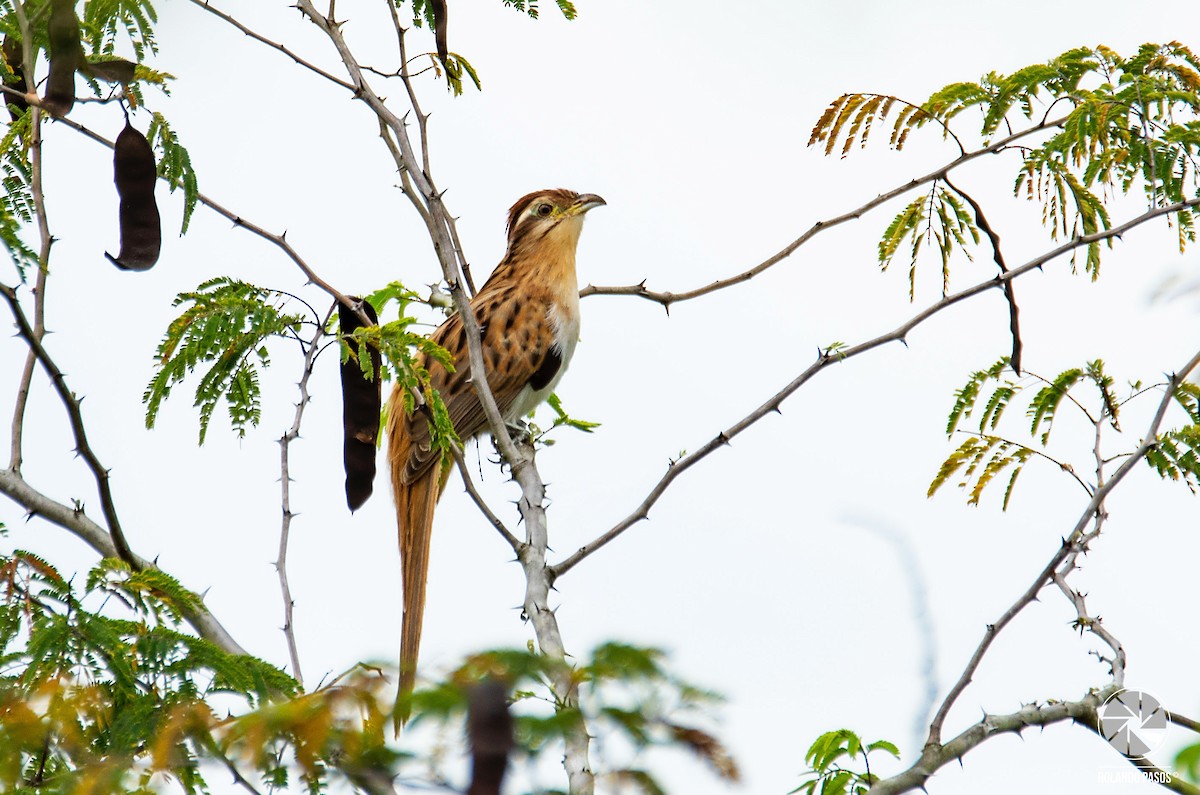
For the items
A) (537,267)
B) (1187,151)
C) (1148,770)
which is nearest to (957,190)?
(1187,151)

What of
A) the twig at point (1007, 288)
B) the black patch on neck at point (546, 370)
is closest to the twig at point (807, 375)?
the twig at point (1007, 288)

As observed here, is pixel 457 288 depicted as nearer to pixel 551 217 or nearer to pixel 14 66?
pixel 14 66

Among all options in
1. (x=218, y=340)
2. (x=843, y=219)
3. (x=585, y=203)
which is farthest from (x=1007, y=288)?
(x=585, y=203)

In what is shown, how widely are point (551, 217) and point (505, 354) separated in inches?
52.3

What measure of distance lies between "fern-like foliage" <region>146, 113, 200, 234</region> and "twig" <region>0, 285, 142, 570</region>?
717 millimetres

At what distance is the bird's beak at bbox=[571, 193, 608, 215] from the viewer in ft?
28.5

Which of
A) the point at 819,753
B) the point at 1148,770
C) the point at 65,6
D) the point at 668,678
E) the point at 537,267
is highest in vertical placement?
the point at 537,267

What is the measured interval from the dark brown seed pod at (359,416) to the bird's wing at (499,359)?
2461mm

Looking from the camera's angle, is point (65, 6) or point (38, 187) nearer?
point (65, 6)

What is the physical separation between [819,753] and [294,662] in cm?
184

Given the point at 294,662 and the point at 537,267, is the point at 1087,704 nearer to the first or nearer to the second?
the point at 294,662

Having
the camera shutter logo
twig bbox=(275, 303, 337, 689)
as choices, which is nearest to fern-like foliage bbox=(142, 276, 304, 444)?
twig bbox=(275, 303, 337, 689)

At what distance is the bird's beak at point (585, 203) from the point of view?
28.5 ft

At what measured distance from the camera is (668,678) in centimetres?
233
